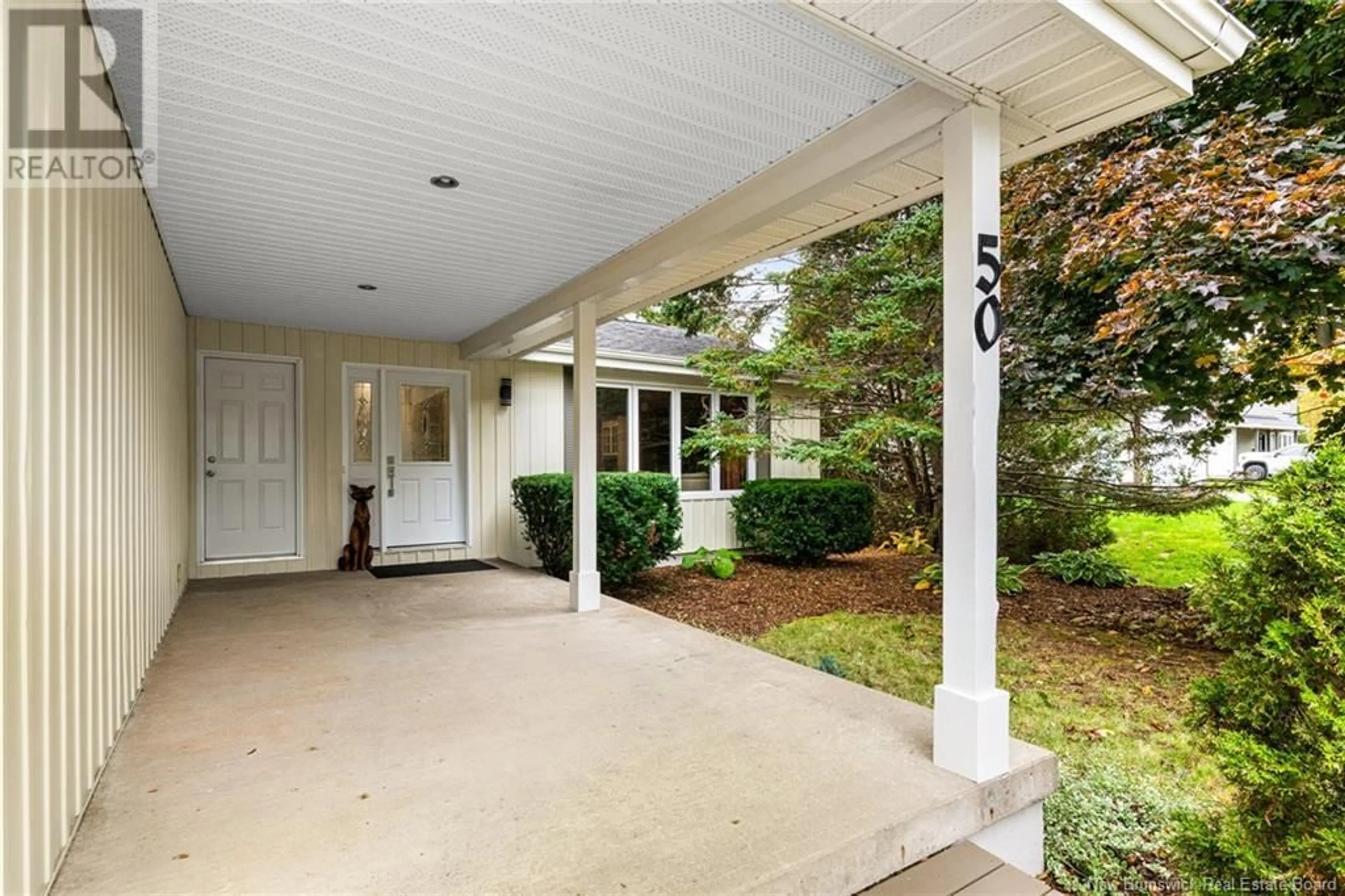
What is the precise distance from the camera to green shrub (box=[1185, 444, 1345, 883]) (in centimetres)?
188

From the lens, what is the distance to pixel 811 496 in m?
7.87

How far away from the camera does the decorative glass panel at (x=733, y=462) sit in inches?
354

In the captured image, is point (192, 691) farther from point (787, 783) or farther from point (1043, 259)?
point (1043, 259)

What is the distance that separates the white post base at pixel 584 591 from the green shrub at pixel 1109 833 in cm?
311

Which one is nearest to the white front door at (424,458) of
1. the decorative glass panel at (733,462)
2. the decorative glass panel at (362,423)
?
the decorative glass panel at (362,423)

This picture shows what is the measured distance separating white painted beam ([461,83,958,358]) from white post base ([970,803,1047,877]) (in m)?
2.50

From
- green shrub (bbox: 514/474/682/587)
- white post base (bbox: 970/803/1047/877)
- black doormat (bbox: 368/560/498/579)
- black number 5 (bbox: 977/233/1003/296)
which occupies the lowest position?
white post base (bbox: 970/803/1047/877)

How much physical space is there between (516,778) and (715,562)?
5361 millimetres

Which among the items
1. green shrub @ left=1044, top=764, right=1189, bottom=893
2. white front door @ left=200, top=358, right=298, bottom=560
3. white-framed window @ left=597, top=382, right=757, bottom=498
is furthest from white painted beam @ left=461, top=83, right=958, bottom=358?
white front door @ left=200, top=358, right=298, bottom=560

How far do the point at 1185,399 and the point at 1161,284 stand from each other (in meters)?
1.36

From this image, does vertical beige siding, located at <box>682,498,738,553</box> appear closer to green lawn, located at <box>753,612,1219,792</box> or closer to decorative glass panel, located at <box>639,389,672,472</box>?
decorative glass panel, located at <box>639,389,672,472</box>

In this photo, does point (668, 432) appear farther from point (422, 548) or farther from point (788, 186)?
point (788, 186)

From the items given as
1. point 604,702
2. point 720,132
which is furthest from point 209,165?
point 604,702

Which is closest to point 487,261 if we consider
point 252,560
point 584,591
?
point 584,591
